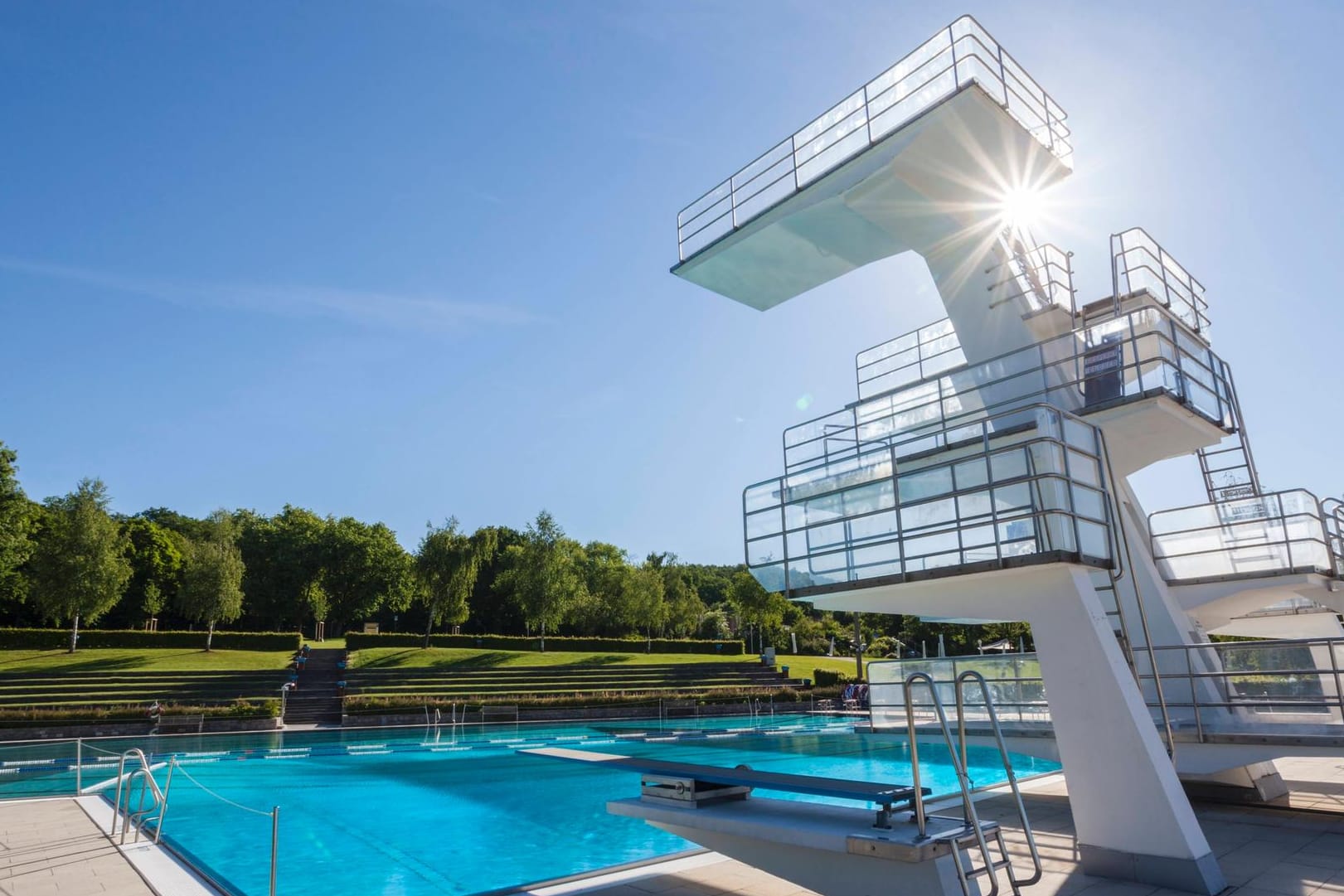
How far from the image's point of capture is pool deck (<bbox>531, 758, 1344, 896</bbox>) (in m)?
6.00

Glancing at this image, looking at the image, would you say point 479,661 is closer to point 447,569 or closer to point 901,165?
point 447,569

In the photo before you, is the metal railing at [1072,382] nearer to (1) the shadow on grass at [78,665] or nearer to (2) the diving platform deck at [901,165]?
(2) the diving platform deck at [901,165]

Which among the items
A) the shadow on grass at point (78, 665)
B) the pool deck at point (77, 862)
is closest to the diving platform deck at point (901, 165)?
the pool deck at point (77, 862)

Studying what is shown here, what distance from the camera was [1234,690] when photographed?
26.2ft

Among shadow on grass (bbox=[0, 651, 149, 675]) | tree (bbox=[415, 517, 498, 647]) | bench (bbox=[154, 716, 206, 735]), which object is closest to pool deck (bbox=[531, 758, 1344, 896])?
bench (bbox=[154, 716, 206, 735])

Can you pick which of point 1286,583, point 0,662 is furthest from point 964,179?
point 0,662

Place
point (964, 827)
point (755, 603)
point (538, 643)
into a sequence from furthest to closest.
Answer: point (538, 643)
point (755, 603)
point (964, 827)

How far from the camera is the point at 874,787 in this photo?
505 centimetres

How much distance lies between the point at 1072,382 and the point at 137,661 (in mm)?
36030

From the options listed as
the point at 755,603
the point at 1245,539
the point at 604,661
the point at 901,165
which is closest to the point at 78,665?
the point at 604,661

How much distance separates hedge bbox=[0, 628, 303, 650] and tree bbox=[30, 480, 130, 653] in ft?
3.33

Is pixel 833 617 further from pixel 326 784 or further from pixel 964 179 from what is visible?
pixel 964 179

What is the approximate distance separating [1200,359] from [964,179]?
3490mm

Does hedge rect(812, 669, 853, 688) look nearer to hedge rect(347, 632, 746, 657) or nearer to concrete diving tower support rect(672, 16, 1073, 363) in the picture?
hedge rect(347, 632, 746, 657)
